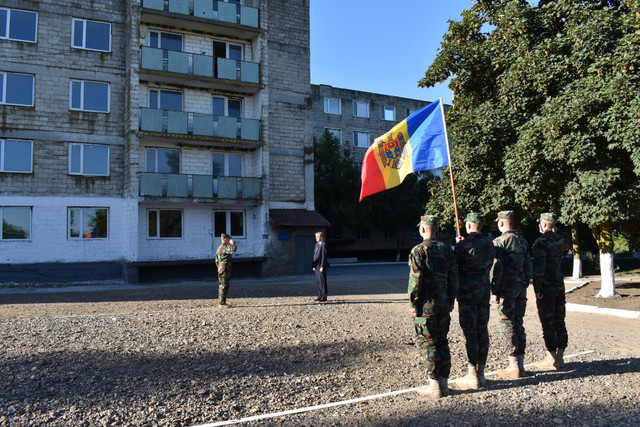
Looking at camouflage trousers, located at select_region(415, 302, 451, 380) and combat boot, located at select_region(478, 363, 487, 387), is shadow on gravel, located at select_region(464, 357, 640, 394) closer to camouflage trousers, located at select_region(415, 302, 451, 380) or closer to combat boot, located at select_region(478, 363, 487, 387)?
combat boot, located at select_region(478, 363, 487, 387)

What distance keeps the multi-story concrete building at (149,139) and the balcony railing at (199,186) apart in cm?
5

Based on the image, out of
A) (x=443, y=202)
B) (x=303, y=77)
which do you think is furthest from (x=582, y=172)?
(x=303, y=77)

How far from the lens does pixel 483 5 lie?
49.4 ft

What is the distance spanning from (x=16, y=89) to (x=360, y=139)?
2602cm

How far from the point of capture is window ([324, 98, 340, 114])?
127ft

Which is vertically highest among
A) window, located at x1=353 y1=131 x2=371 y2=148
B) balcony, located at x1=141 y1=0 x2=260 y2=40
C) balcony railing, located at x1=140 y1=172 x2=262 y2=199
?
balcony, located at x1=141 y1=0 x2=260 y2=40

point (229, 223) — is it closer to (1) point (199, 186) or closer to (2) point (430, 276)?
(1) point (199, 186)

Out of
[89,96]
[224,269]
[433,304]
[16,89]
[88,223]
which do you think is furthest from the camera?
[89,96]

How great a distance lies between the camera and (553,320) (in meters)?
5.98

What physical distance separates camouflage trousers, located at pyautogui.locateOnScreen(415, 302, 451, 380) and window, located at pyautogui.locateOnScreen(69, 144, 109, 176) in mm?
19108

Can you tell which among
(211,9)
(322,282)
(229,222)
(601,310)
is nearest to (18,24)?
(211,9)

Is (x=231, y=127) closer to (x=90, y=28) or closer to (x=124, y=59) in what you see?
(x=124, y=59)

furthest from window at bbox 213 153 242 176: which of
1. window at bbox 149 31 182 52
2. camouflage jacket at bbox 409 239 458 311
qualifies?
camouflage jacket at bbox 409 239 458 311

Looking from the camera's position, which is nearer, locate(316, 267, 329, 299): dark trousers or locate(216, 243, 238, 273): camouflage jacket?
locate(216, 243, 238, 273): camouflage jacket
